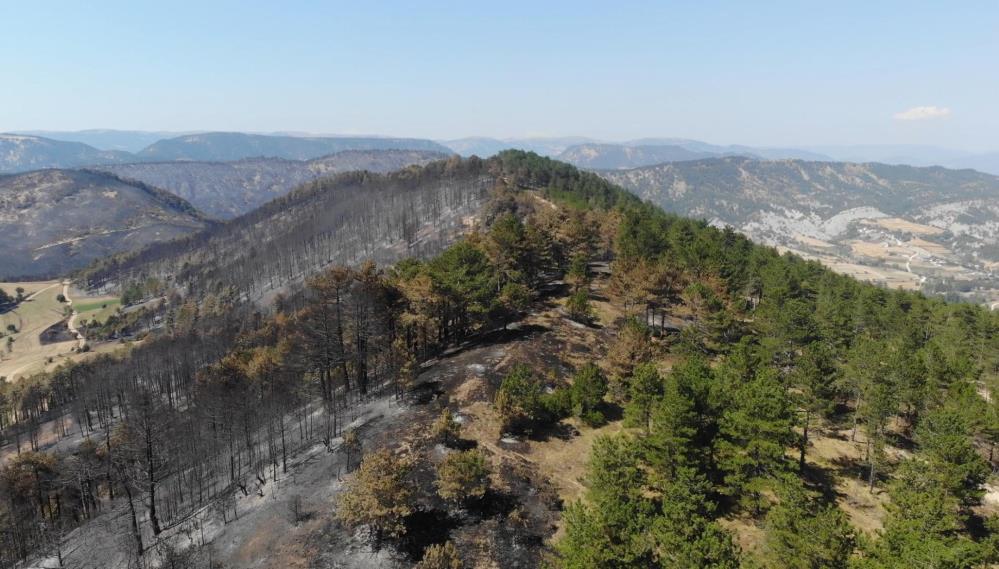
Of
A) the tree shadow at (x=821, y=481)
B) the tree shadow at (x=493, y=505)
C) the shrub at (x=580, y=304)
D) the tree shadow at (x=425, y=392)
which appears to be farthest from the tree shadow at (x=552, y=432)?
the shrub at (x=580, y=304)

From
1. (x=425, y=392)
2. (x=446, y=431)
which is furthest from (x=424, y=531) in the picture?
(x=425, y=392)

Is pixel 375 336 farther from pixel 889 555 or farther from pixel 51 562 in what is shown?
pixel 889 555

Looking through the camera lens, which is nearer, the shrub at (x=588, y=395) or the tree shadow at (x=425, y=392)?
the shrub at (x=588, y=395)

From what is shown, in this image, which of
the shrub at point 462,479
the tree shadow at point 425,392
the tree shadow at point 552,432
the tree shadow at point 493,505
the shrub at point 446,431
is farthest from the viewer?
the tree shadow at point 425,392

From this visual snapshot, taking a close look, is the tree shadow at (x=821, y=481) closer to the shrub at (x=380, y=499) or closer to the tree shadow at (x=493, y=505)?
the tree shadow at (x=493, y=505)

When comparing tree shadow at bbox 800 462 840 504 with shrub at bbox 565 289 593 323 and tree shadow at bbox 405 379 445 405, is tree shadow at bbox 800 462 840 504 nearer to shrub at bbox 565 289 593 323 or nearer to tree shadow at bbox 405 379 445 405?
shrub at bbox 565 289 593 323

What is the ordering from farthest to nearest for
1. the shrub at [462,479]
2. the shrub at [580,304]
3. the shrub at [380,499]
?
the shrub at [580,304]
the shrub at [462,479]
the shrub at [380,499]

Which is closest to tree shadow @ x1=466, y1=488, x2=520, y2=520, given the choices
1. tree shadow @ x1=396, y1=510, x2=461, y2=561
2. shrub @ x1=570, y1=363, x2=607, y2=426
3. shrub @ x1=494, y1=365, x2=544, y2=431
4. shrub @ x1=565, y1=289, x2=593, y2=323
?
tree shadow @ x1=396, y1=510, x2=461, y2=561

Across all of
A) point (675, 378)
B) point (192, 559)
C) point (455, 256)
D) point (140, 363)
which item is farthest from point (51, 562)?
point (140, 363)
